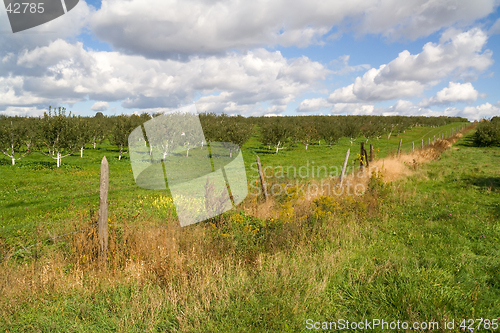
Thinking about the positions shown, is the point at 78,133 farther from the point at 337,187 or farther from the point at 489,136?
the point at 489,136

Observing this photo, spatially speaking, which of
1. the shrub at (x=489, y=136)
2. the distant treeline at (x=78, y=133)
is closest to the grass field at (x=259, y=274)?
the distant treeline at (x=78, y=133)

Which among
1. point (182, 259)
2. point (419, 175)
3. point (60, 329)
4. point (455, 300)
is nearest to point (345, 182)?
point (419, 175)

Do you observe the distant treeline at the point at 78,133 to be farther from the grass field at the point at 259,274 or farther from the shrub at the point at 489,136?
the grass field at the point at 259,274

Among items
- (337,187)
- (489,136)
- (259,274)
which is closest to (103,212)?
(259,274)

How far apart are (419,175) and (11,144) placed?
90.1 ft

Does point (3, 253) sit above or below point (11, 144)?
below

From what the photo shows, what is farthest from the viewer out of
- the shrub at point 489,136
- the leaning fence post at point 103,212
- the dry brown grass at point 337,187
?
the shrub at point 489,136

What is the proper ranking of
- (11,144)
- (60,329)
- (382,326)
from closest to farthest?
(60,329)
(382,326)
(11,144)

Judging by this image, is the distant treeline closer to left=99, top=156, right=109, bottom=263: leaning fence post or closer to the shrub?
the shrub

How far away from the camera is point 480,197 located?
9.78 metres

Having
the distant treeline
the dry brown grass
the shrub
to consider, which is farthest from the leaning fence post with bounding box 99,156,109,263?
the shrub

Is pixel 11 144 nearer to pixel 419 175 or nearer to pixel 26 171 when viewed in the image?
pixel 26 171

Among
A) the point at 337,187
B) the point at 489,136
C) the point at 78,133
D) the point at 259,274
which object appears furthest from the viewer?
the point at 489,136

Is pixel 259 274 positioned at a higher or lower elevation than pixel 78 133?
lower
